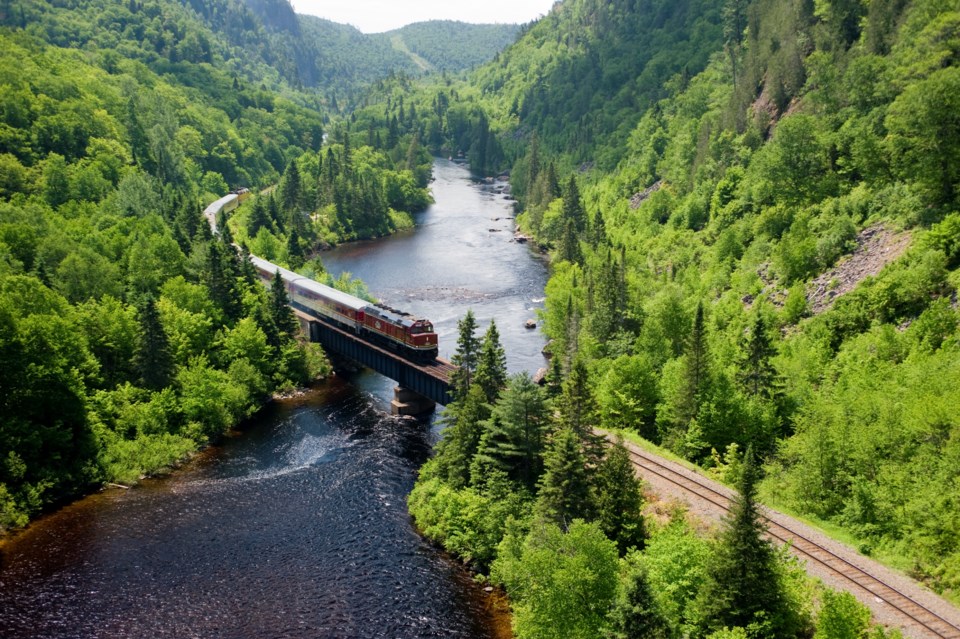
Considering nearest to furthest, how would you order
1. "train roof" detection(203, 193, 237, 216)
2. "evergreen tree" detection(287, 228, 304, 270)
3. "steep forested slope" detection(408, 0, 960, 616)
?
"steep forested slope" detection(408, 0, 960, 616) < "evergreen tree" detection(287, 228, 304, 270) < "train roof" detection(203, 193, 237, 216)

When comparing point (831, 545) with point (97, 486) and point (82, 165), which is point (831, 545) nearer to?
point (97, 486)

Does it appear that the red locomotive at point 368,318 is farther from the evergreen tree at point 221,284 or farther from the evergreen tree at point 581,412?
the evergreen tree at point 581,412

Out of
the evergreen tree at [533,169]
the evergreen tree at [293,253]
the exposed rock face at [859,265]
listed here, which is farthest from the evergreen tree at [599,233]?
the exposed rock face at [859,265]

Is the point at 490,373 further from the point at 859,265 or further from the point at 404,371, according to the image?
the point at 859,265

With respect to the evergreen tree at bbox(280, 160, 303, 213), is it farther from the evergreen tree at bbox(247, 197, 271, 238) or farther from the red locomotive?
the red locomotive

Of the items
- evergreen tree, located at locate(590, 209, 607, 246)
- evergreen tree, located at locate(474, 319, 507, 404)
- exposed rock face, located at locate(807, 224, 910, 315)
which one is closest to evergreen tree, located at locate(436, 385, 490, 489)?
evergreen tree, located at locate(474, 319, 507, 404)

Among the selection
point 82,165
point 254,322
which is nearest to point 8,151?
point 82,165
